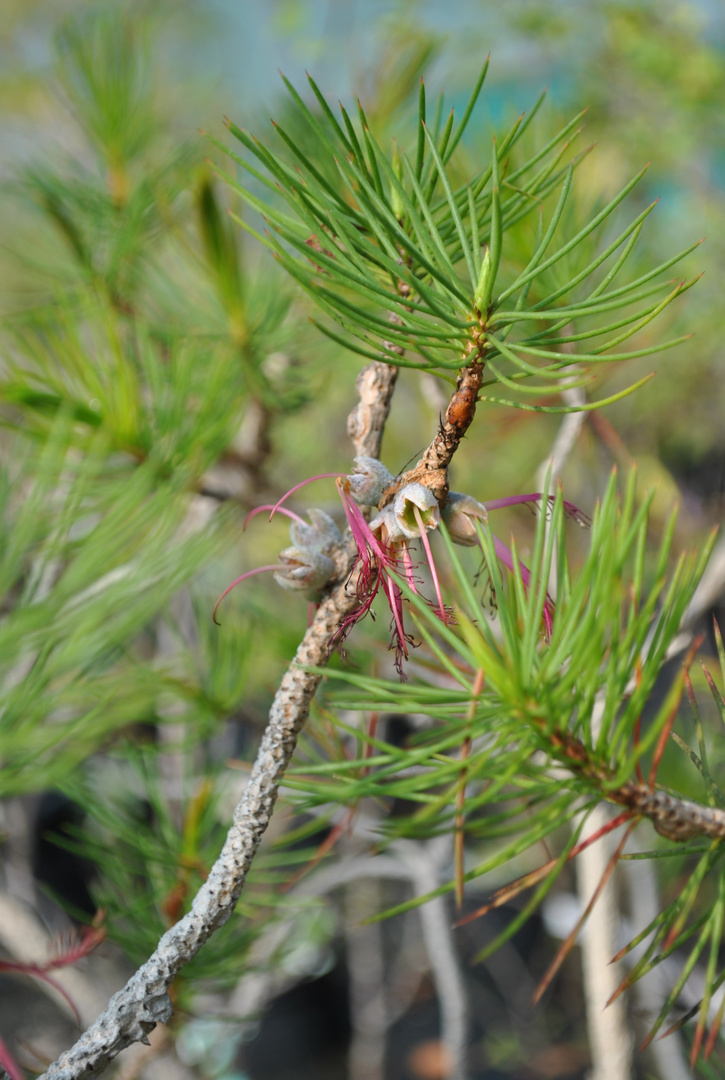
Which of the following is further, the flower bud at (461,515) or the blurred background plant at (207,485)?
the blurred background plant at (207,485)

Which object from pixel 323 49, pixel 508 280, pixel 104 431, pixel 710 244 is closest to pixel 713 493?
pixel 710 244

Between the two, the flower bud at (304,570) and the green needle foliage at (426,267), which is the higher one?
the green needle foliage at (426,267)

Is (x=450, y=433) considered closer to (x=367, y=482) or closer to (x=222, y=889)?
(x=367, y=482)

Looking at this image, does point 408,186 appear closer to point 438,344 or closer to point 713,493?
point 438,344

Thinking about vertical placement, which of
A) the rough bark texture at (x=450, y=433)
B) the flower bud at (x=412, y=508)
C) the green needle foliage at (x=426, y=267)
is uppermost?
the green needle foliage at (x=426, y=267)

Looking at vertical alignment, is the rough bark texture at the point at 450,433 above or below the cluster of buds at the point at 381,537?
above

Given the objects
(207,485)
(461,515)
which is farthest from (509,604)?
(207,485)
